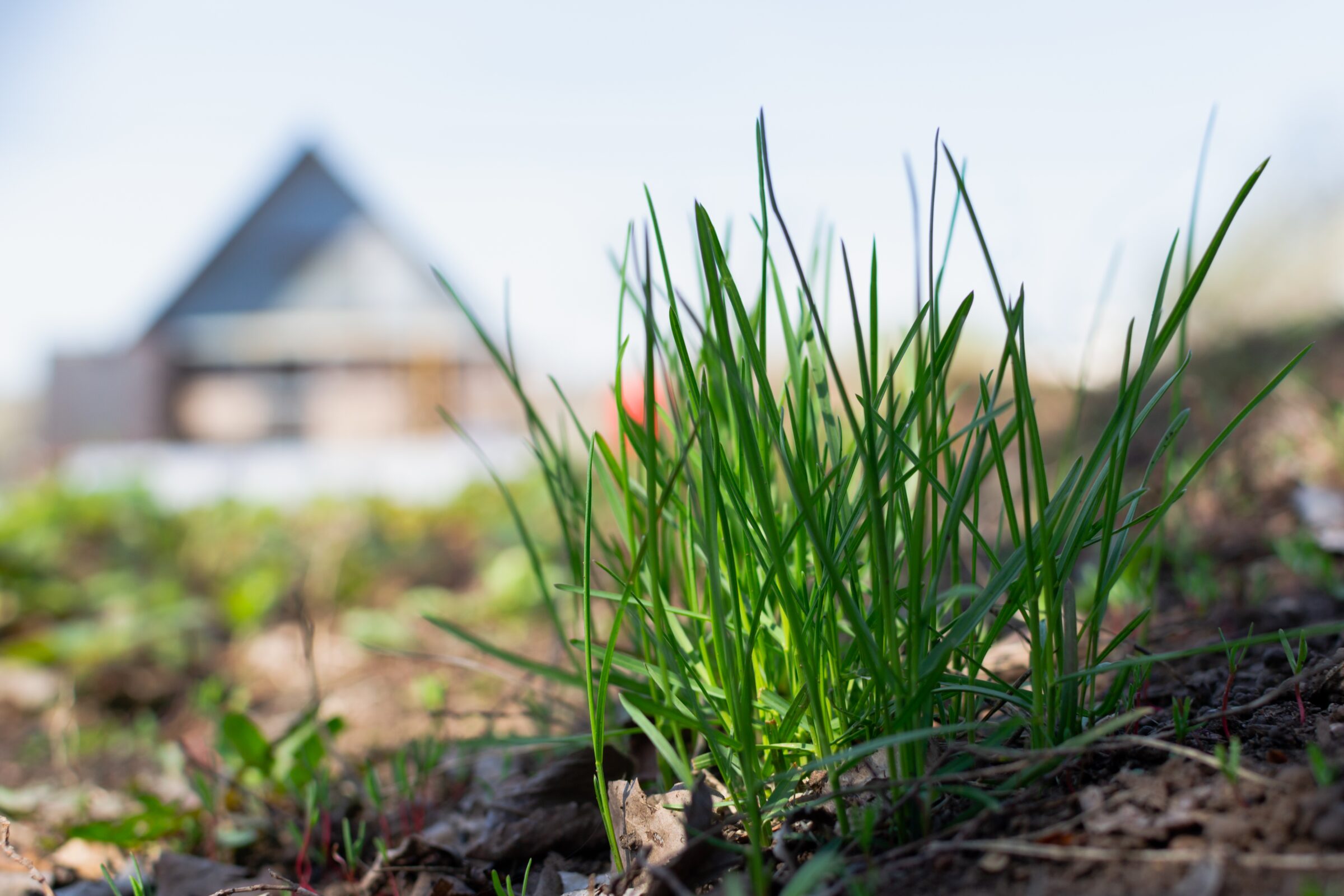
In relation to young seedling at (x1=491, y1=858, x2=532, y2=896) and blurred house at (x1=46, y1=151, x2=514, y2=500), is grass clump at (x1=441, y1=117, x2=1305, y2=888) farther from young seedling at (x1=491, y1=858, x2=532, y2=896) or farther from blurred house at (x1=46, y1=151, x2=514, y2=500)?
blurred house at (x1=46, y1=151, x2=514, y2=500)

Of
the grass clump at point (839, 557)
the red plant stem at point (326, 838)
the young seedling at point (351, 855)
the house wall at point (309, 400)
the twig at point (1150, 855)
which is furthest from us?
the house wall at point (309, 400)

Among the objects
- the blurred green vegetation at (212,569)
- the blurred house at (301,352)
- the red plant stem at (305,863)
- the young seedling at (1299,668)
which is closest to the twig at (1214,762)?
the young seedling at (1299,668)

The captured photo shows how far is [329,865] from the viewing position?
113 cm

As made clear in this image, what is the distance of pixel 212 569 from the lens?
Answer: 4.18m

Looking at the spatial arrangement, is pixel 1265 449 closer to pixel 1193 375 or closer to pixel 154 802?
pixel 1193 375

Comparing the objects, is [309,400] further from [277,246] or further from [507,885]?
[507,885]

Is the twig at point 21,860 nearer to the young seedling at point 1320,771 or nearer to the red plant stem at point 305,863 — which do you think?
the red plant stem at point 305,863

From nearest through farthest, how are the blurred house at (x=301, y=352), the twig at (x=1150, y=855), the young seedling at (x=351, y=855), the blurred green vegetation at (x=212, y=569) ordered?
the twig at (x=1150, y=855) < the young seedling at (x=351, y=855) < the blurred green vegetation at (x=212, y=569) < the blurred house at (x=301, y=352)

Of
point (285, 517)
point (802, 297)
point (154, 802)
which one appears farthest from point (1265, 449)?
point (285, 517)

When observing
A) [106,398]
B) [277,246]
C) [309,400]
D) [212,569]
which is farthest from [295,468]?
[212,569]

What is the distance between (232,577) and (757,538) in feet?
12.7

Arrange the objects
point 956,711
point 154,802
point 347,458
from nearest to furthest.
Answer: point 956,711 → point 154,802 → point 347,458

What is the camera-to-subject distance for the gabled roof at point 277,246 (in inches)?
512

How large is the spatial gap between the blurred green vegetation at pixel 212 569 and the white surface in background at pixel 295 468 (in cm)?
47
